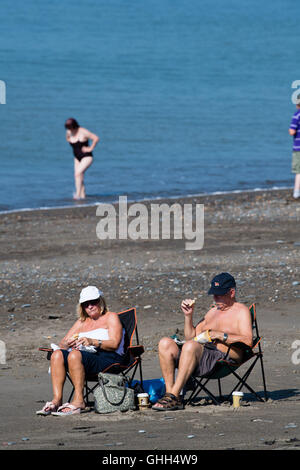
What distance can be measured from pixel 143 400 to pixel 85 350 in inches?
21.9

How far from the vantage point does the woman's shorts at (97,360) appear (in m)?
6.54

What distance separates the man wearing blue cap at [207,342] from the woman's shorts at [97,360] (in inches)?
13.7

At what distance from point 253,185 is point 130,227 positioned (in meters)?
7.47

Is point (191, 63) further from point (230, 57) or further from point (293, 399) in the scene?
point (293, 399)

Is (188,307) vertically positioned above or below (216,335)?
above

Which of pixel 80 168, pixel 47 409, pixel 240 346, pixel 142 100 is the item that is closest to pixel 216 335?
pixel 240 346

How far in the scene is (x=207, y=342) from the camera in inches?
261

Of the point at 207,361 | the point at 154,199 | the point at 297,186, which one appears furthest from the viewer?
the point at 154,199

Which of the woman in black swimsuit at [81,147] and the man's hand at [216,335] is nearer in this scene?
the man's hand at [216,335]

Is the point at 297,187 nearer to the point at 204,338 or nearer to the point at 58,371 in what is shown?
the point at 204,338

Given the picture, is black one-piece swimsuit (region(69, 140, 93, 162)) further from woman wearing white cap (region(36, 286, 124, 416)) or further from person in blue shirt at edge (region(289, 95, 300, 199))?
woman wearing white cap (region(36, 286, 124, 416))

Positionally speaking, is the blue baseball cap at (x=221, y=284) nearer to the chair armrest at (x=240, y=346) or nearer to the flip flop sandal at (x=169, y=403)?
the chair armrest at (x=240, y=346)

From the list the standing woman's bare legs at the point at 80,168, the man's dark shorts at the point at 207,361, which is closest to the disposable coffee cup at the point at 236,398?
the man's dark shorts at the point at 207,361
